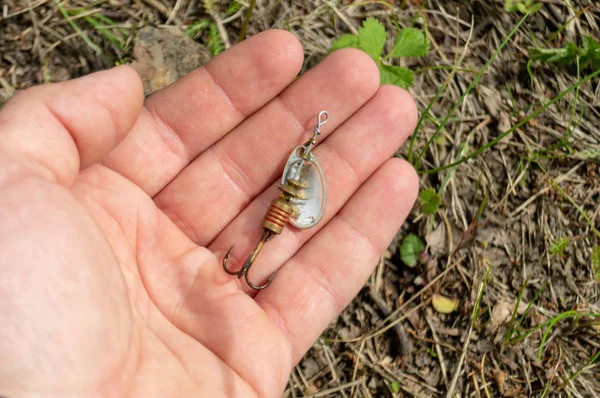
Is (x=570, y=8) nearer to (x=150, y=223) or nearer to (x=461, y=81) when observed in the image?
(x=461, y=81)

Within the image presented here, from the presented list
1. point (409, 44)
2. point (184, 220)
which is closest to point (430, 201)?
point (409, 44)

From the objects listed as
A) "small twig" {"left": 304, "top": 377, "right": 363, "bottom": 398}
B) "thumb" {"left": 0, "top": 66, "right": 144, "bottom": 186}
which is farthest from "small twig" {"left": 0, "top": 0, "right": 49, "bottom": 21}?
"small twig" {"left": 304, "top": 377, "right": 363, "bottom": 398}

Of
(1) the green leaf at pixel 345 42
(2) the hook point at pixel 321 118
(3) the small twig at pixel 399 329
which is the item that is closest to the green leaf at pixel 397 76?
(1) the green leaf at pixel 345 42

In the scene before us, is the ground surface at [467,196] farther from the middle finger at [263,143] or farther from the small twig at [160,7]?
the middle finger at [263,143]

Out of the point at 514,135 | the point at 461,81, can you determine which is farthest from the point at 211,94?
the point at 514,135

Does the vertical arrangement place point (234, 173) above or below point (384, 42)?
below

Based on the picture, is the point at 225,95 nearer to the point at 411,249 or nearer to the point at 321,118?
the point at 321,118

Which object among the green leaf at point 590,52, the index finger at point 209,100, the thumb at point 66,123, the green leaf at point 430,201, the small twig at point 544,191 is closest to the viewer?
the thumb at point 66,123
